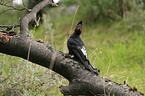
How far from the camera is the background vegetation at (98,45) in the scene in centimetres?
241

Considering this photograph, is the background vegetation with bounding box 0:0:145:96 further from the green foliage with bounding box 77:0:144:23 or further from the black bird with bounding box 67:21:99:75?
the black bird with bounding box 67:21:99:75

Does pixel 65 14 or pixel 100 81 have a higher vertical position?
pixel 65 14

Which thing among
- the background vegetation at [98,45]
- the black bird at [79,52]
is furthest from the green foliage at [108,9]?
the black bird at [79,52]

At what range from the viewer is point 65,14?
8578 mm

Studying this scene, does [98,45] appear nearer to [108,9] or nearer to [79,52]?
[108,9]

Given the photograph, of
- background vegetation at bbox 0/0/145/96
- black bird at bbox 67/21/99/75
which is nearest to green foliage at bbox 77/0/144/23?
background vegetation at bbox 0/0/145/96

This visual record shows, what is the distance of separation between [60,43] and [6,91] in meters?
3.60

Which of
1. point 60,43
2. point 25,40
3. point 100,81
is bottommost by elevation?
point 100,81

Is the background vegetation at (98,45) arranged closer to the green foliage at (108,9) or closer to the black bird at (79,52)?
the green foliage at (108,9)

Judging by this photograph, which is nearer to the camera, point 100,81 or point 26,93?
point 100,81

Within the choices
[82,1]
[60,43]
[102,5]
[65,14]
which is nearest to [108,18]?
[102,5]

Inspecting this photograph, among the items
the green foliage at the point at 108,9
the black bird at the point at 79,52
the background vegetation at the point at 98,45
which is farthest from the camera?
the green foliage at the point at 108,9

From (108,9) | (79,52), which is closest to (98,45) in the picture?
(108,9)

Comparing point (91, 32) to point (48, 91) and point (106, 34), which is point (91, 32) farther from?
point (48, 91)
